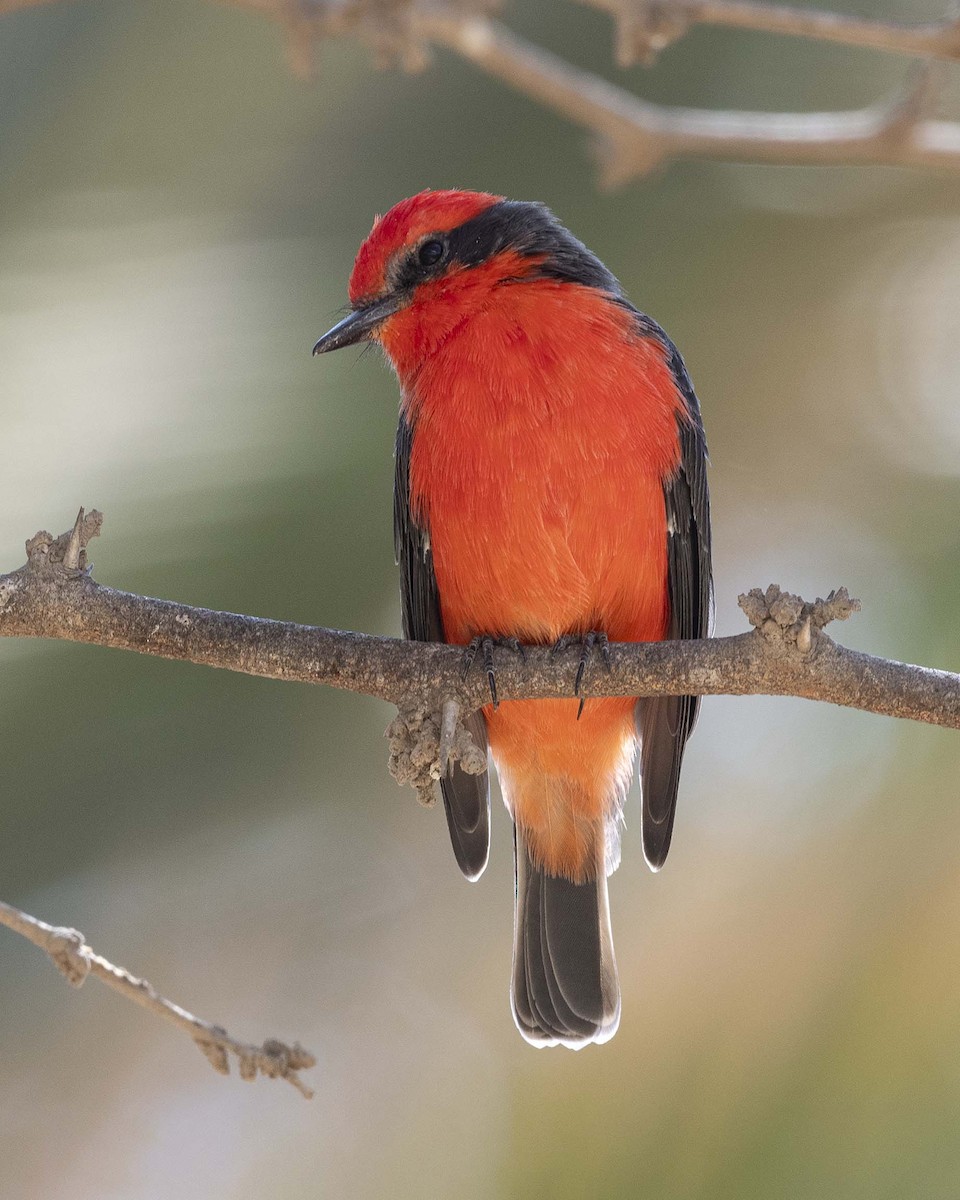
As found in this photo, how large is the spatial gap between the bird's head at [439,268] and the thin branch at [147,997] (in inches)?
90.1

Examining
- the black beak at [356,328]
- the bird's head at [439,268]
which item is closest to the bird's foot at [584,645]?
the bird's head at [439,268]

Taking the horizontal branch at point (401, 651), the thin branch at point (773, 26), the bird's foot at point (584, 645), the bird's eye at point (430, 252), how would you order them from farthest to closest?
the bird's eye at point (430, 252) → the thin branch at point (773, 26) → the bird's foot at point (584, 645) → the horizontal branch at point (401, 651)

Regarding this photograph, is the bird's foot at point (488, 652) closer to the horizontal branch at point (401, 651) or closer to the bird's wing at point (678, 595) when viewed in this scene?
the horizontal branch at point (401, 651)

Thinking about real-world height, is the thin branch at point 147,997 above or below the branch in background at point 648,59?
below

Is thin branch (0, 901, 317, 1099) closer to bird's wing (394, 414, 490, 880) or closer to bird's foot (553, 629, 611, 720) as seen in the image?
bird's foot (553, 629, 611, 720)

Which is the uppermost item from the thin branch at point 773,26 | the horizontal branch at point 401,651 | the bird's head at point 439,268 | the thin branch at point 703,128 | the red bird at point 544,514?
the thin branch at point 703,128

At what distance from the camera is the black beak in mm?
4453

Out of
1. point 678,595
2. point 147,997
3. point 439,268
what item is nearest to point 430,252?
point 439,268

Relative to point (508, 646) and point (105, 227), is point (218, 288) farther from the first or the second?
point (508, 646)

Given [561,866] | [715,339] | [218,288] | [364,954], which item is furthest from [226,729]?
[715,339]

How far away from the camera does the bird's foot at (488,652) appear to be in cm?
371

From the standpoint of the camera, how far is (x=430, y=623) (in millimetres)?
4543

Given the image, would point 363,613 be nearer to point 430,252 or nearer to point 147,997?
point 430,252

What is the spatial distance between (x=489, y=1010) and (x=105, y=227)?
10.6 ft
